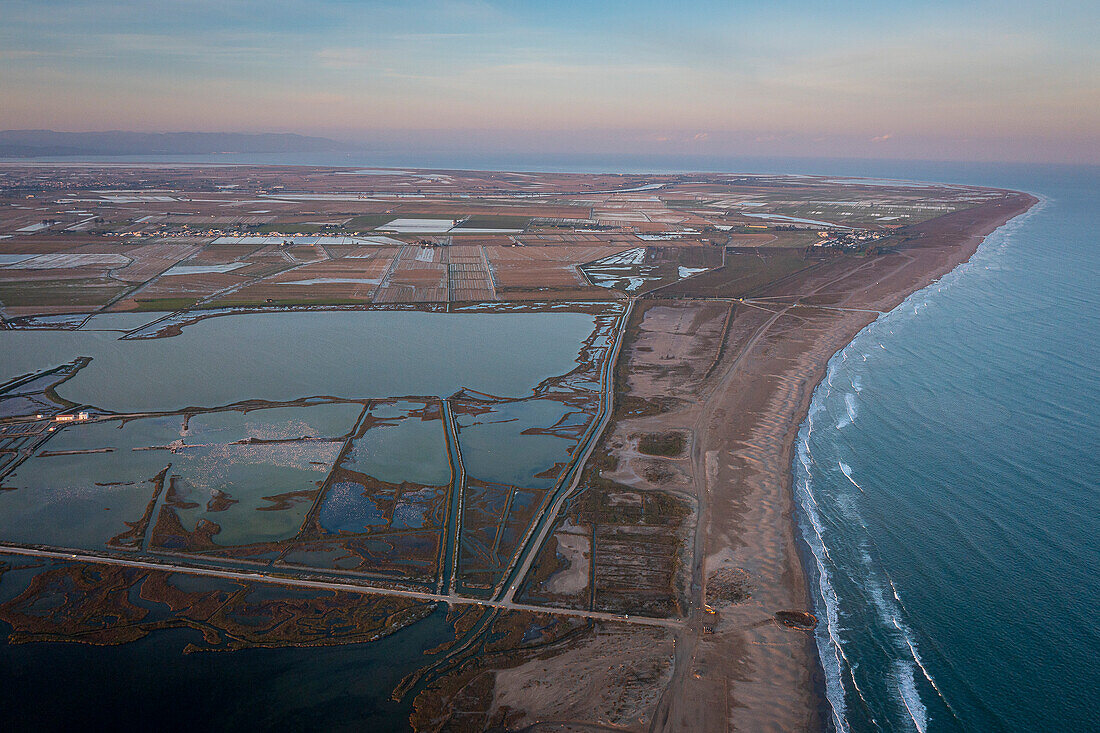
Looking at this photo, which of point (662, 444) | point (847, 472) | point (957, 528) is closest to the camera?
point (957, 528)

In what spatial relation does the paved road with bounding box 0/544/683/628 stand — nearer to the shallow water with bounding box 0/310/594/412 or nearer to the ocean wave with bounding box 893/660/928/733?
the ocean wave with bounding box 893/660/928/733

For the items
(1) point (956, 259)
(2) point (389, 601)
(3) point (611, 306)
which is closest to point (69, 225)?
(3) point (611, 306)

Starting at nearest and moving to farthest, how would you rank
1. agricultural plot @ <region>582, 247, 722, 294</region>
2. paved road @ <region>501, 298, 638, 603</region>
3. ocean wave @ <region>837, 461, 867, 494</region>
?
paved road @ <region>501, 298, 638, 603</region> < ocean wave @ <region>837, 461, 867, 494</region> < agricultural plot @ <region>582, 247, 722, 294</region>


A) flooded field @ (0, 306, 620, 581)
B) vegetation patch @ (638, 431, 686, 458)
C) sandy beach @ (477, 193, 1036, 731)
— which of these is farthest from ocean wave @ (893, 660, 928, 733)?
vegetation patch @ (638, 431, 686, 458)

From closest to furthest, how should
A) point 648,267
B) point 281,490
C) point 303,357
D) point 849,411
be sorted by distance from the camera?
point 281,490
point 849,411
point 303,357
point 648,267

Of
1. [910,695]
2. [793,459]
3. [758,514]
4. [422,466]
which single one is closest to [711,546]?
[758,514]

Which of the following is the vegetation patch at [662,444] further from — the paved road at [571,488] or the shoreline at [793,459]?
the shoreline at [793,459]

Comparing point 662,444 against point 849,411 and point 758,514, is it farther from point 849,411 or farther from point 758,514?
point 849,411
